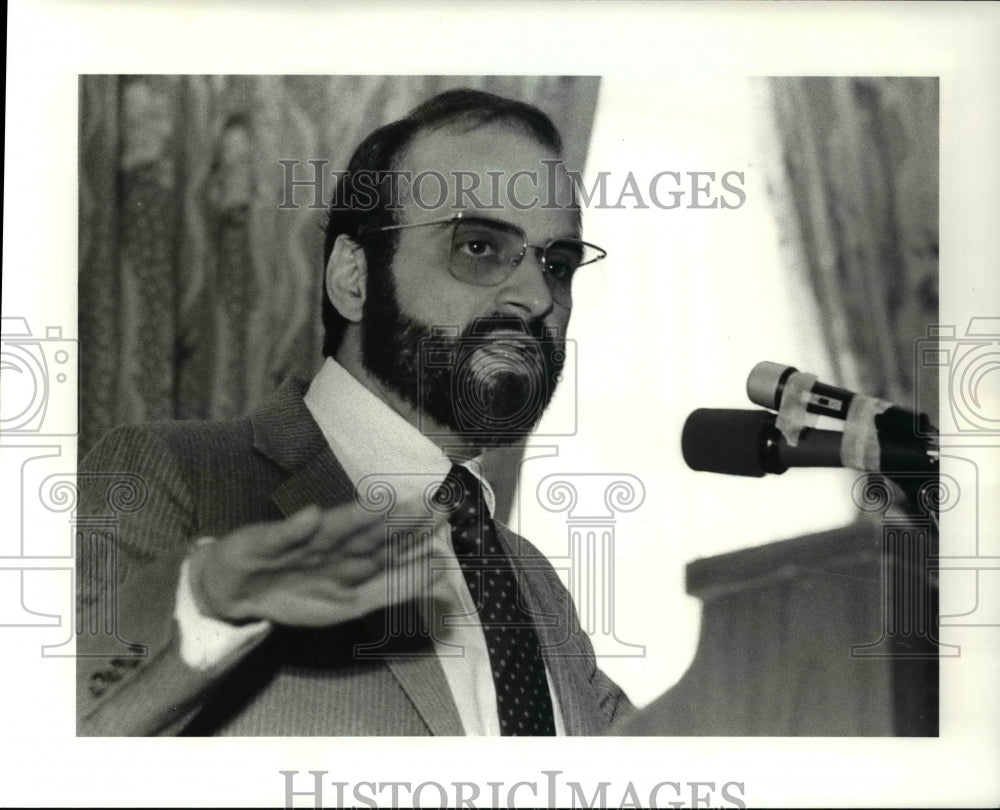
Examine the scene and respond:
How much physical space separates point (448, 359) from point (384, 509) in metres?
0.33

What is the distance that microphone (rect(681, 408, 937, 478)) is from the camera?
7.43 ft

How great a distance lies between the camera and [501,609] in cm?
225

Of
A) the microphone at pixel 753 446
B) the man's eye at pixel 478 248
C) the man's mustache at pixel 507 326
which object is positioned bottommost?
the microphone at pixel 753 446

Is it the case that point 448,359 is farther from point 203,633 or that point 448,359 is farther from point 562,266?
point 203,633

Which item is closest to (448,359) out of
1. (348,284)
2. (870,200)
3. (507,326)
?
(507,326)

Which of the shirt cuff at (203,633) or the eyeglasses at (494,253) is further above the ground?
the eyeglasses at (494,253)

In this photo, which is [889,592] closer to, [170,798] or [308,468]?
[308,468]

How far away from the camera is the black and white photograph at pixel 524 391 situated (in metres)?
2.24

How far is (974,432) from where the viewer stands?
2.30 metres

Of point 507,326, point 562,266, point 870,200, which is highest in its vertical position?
point 870,200

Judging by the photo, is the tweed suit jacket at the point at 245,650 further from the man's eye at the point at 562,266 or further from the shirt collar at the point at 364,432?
the man's eye at the point at 562,266

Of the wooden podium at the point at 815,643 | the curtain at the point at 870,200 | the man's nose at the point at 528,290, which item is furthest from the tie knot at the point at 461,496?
the curtain at the point at 870,200

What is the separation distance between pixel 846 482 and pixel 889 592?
25cm

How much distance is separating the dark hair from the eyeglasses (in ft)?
0.13
